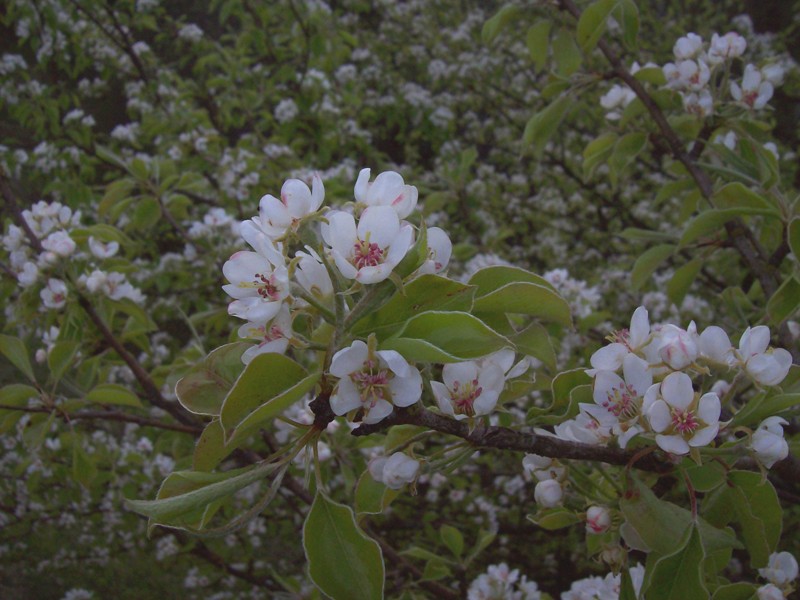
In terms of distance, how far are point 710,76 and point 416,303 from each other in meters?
1.36

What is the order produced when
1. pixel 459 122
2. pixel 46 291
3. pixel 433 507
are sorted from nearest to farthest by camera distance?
pixel 46 291 < pixel 433 507 < pixel 459 122

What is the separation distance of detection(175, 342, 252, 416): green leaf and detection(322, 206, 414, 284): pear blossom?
0.21 meters

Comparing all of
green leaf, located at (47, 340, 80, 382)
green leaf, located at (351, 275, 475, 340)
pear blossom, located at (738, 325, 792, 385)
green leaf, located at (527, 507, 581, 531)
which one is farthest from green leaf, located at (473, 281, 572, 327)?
green leaf, located at (47, 340, 80, 382)

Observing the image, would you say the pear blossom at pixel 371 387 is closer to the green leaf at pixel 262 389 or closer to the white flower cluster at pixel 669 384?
the green leaf at pixel 262 389

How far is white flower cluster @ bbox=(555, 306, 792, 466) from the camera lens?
757 millimetres

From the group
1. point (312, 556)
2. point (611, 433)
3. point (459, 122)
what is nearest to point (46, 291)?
point (312, 556)

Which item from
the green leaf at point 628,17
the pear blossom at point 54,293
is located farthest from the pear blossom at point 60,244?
the green leaf at point 628,17

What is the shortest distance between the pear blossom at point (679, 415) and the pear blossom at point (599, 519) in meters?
0.21

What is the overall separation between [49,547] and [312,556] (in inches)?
171

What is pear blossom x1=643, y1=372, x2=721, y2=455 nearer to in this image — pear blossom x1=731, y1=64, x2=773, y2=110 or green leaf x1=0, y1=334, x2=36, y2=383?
pear blossom x1=731, y1=64, x2=773, y2=110

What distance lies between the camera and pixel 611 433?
0.85m

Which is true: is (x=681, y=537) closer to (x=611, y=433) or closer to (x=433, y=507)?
(x=611, y=433)

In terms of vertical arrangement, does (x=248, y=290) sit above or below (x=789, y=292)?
above

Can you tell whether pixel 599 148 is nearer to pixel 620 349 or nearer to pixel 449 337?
pixel 620 349
